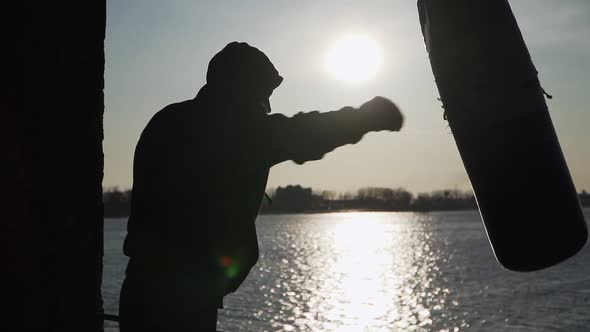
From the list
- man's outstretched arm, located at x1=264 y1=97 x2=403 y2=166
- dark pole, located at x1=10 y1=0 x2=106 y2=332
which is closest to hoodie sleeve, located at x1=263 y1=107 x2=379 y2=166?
man's outstretched arm, located at x1=264 y1=97 x2=403 y2=166

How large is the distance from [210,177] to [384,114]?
2.70 ft

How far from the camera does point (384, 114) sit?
2.39 m

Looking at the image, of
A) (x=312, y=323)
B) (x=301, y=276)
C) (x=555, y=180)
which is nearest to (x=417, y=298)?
(x=312, y=323)

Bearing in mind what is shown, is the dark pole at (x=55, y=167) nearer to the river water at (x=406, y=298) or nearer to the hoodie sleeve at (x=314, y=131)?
the hoodie sleeve at (x=314, y=131)

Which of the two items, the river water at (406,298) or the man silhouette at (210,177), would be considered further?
the river water at (406,298)

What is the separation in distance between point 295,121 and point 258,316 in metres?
31.1

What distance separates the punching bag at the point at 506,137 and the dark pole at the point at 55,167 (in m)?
2.17

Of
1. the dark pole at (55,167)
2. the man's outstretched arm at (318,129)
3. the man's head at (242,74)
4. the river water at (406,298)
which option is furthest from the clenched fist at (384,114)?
the river water at (406,298)

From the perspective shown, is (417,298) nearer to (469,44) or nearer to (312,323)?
(312,323)

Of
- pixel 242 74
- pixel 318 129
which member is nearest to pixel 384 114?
pixel 318 129

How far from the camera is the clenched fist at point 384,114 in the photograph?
2365mm

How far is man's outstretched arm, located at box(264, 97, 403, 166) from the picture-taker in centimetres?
230

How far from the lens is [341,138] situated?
7.59 feet

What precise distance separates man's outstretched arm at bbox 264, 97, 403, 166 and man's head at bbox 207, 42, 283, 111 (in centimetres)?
26
